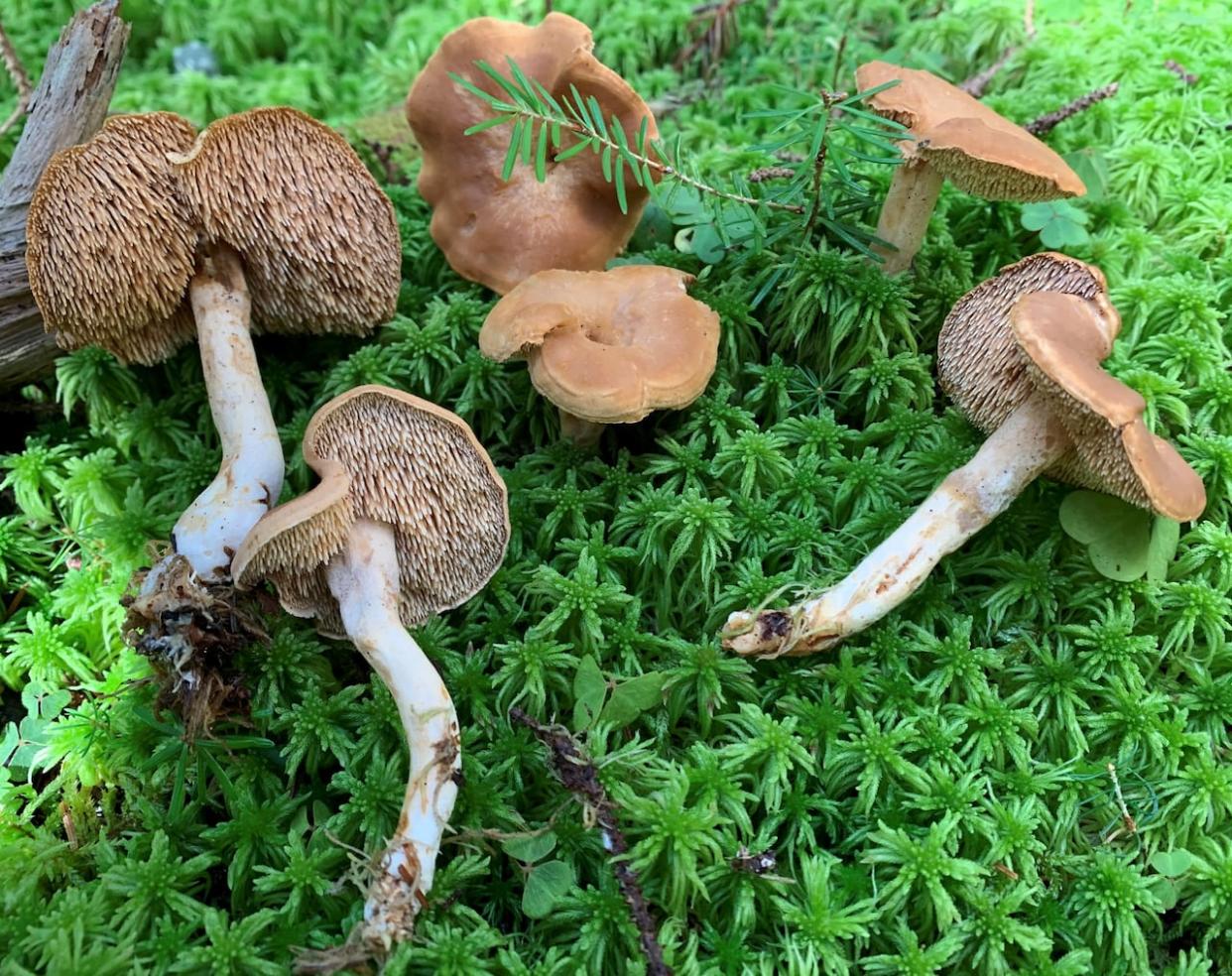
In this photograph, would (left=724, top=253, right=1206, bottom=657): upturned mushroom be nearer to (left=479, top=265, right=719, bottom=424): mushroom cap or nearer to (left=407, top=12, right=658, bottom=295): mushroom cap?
(left=479, top=265, right=719, bottom=424): mushroom cap

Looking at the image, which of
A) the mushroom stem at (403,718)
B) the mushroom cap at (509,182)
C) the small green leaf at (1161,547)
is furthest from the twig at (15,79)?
the small green leaf at (1161,547)

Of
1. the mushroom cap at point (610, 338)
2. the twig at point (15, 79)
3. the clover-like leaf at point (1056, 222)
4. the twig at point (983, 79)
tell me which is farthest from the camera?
the twig at point (983, 79)

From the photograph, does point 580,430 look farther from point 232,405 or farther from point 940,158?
point 940,158

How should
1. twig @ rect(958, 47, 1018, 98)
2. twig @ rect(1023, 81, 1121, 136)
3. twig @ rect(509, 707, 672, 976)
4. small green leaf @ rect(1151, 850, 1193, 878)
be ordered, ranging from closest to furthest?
twig @ rect(509, 707, 672, 976)
small green leaf @ rect(1151, 850, 1193, 878)
twig @ rect(1023, 81, 1121, 136)
twig @ rect(958, 47, 1018, 98)

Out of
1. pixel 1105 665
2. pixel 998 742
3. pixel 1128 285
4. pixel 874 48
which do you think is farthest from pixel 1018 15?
pixel 998 742

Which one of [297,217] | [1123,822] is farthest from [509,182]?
[1123,822]

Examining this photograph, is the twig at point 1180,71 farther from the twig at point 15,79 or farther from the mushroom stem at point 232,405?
the twig at point 15,79

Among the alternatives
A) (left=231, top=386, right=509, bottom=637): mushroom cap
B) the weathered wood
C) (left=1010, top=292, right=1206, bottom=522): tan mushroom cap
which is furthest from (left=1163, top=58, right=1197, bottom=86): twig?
the weathered wood
